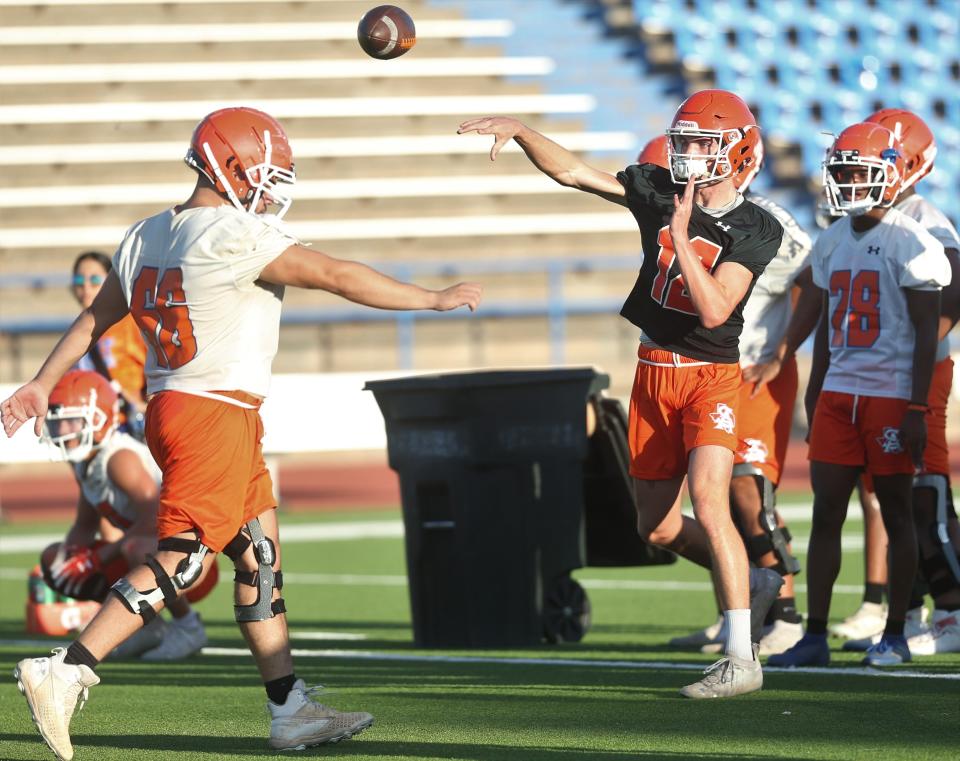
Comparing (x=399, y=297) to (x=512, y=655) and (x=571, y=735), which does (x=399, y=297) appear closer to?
(x=571, y=735)

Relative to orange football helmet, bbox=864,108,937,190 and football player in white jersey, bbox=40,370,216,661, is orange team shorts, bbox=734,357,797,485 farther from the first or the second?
football player in white jersey, bbox=40,370,216,661

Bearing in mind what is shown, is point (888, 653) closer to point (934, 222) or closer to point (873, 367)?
point (873, 367)

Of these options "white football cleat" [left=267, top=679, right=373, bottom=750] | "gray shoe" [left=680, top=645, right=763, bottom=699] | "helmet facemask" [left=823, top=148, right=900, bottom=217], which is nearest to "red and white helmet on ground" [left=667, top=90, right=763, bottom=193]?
"helmet facemask" [left=823, top=148, right=900, bottom=217]

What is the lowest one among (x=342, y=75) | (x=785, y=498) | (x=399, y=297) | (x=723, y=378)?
(x=785, y=498)

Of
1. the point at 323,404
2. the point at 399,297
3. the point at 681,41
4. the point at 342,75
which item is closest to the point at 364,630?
the point at 399,297

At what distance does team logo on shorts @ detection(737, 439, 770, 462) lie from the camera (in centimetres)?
683

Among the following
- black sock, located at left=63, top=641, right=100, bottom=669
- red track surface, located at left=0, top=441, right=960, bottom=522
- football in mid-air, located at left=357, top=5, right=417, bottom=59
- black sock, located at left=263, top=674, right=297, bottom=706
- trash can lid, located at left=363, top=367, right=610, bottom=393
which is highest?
football in mid-air, located at left=357, top=5, right=417, bottom=59

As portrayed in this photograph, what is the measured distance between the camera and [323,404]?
13570mm

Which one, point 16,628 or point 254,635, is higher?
point 254,635

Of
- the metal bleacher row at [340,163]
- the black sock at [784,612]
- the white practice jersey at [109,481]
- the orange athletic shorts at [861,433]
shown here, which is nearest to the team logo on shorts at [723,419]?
the orange athletic shorts at [861,433]

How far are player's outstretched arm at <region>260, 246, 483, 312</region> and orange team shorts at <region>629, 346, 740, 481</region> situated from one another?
4.25ft

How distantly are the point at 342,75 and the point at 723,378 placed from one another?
55.2 ft

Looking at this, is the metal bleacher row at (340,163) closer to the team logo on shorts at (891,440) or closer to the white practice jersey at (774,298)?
the white practice jersey at (774,298)

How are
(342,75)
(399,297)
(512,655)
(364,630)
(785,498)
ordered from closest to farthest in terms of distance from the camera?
1. (399,297)
2. (512,655)
3. (364,630)
4. (785,498)
5. (342,75)
